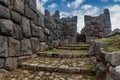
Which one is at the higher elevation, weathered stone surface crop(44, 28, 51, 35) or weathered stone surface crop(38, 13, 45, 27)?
weathered stone surface crop(38, 13, 45, 27)

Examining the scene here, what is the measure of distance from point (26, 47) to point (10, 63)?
116 centimetres

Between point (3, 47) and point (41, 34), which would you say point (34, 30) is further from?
point (3, 47)

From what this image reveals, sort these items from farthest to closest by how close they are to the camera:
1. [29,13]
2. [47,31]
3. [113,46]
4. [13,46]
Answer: [47,31] → [29,13] → [13,46] → [113,46]

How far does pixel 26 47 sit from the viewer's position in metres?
5.33

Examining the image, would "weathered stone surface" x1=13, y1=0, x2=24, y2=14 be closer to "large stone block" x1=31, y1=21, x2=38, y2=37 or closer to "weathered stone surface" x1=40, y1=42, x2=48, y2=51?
"large stone block" x1=31, y1=21, x2=38, y2=37

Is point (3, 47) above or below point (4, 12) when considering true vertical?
Answer: below

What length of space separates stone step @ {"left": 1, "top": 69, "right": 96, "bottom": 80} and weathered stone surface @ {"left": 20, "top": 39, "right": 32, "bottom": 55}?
0.98 metres

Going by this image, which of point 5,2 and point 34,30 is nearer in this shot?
point 5,2

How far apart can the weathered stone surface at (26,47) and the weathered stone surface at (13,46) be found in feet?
0.90

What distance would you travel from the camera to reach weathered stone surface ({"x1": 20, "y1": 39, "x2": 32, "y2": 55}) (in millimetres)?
5048

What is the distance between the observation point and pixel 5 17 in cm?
415

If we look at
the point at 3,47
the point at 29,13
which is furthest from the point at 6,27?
the point at 29,13

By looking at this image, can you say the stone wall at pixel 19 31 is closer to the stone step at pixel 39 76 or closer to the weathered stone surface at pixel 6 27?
the weathered stone surface at pixel 6 27

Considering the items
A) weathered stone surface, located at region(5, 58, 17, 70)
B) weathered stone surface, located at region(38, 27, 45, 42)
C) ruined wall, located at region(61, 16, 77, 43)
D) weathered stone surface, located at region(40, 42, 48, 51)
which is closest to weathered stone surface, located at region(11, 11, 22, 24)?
weathered stone surface, located at region(5, 58, 17, 70)
